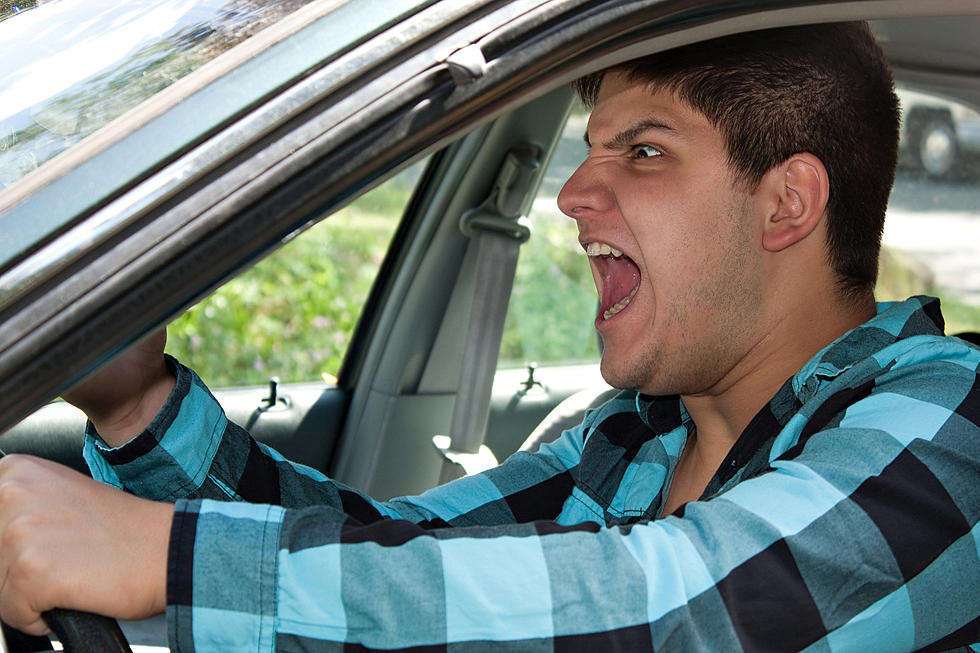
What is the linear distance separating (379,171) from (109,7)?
424 mm

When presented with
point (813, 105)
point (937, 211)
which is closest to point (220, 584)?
point (813, 105)

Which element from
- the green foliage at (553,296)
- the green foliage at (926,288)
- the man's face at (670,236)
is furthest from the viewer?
the green foliage at (553,296)

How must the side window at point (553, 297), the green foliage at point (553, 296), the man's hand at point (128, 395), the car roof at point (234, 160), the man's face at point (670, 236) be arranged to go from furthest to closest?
the green foliage at point (553, 296)
the side window at point (553, 297)
the man's face at point (670, 236)
the man's hand at point (128, 395)
the car roof at point (234, 160)

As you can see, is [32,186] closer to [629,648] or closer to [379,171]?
[379,171]

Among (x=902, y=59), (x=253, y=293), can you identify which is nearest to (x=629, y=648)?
(x=902, y=59)

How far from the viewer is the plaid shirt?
0.90 meters

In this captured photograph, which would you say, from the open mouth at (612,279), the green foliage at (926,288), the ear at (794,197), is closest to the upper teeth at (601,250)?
the open mouth at (612,279)

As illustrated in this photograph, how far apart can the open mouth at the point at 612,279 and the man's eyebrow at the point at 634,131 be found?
0.20 m

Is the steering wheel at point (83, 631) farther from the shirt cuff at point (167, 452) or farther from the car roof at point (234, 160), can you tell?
the shirt cuff at point (167, 452)

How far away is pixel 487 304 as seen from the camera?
2.60 m

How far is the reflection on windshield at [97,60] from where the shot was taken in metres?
0.94

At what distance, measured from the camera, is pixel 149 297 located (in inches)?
33.0

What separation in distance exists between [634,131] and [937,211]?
2279 mm

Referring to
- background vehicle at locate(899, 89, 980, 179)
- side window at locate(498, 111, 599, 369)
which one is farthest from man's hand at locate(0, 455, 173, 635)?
side window at locate(498, 111, 599, 369)
